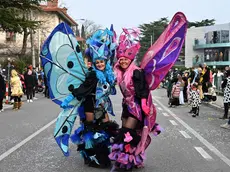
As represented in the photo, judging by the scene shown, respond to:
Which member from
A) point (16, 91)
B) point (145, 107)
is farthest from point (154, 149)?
point (16, 91)

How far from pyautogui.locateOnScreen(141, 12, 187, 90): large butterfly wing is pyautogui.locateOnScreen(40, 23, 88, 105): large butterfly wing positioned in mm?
1041

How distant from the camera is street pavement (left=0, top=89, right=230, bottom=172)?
20.4ft

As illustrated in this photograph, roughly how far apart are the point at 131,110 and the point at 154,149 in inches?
86.5

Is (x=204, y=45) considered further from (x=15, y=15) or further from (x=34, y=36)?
(x=15, y=15)

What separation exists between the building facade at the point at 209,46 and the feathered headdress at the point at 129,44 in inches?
2445

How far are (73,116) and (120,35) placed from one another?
1450 mm

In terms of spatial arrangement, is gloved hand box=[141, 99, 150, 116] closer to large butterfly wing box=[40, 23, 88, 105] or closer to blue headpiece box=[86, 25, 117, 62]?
blue headpiece box=[86, 25, 117, 62]

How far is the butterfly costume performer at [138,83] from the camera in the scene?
5609 mm

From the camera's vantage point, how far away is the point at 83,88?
600 centimetres

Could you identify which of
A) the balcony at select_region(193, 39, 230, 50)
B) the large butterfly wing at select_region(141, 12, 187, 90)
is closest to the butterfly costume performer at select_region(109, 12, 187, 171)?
the large butterfly wing at select_region(141, 12, 187, 90)

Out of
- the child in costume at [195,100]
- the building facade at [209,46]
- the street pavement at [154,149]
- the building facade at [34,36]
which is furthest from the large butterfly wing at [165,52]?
the building facade at [209,46]

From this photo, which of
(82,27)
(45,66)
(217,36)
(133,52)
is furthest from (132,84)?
(82,27)

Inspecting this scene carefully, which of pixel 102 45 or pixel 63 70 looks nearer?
pixel 102 45

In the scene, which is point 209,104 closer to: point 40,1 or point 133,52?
point 40,1
